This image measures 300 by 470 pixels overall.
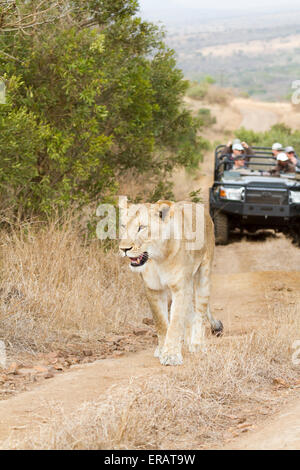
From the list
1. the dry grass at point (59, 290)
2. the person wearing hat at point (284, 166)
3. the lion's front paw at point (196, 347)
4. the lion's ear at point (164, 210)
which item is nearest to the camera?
the lion's ear at point (164, 210)

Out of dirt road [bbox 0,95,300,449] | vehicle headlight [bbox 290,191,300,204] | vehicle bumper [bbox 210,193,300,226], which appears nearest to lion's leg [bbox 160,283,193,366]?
dirt road [bbox 0,95,300,449]

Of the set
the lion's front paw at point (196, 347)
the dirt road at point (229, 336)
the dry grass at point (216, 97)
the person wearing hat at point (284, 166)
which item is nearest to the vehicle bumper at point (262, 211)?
the dirt road at point (229, 336)

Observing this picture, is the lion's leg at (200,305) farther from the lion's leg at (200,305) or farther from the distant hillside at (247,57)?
the distant hillside at (247,57)

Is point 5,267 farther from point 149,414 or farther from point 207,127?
point 207,127

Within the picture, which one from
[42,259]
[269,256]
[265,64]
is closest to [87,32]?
[42,259]

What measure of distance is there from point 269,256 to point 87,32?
16.9 feet

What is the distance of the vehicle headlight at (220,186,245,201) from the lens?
533 inches

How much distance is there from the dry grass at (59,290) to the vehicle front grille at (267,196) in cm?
462

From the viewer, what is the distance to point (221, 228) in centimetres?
1393

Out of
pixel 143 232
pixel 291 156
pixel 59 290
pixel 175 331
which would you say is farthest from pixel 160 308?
pixel 291 156

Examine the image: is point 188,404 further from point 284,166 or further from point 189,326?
point 284,166

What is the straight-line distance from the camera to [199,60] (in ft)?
456

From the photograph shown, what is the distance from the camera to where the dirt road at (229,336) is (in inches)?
186

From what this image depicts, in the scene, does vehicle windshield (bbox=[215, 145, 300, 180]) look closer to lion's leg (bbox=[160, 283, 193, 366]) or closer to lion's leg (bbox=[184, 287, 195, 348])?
lion's leg (bbox=[184, 287, 195, 348])
